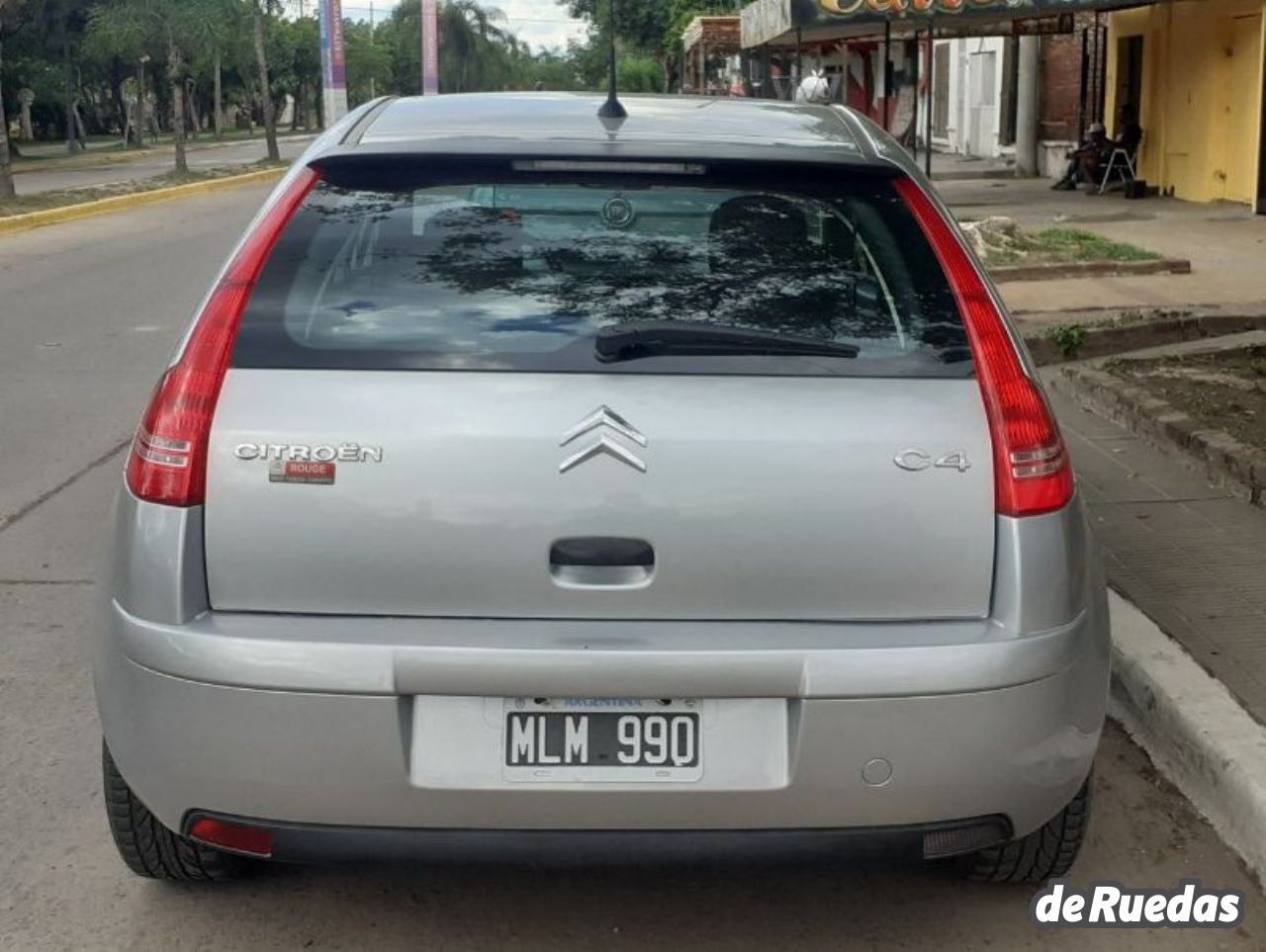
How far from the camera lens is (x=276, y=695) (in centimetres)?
275

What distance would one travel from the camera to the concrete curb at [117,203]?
2148cm

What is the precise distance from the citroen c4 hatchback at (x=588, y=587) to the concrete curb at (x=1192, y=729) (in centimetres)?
94

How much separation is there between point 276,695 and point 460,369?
2.20 ft

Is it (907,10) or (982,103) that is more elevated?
(907,10)

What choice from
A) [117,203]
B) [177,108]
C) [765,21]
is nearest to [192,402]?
[765,21]

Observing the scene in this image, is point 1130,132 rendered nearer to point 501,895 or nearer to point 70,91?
point 501,895

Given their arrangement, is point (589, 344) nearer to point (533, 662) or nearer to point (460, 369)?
point (460, 369)

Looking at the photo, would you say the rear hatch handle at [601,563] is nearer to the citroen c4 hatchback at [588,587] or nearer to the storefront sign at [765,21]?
the citroen c4 hatchback at [588,587]

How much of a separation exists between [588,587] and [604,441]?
26 centimetres

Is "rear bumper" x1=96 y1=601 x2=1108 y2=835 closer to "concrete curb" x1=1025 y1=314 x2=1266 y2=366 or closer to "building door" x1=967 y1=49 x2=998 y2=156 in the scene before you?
"concrete curb" x1=1025 y1=314 x2=1266 y2=366

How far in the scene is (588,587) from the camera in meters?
2.81

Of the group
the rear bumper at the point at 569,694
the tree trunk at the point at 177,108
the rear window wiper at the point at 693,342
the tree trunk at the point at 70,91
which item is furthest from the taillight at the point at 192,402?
the tree trunk at the point at 70,91

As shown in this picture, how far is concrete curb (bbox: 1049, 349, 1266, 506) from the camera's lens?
6227 mm

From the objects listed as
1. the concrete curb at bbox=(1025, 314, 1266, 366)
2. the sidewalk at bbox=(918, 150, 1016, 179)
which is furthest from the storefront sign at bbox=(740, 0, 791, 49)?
the concrete curb at bbox=(1025, 314, 1266, 366)
